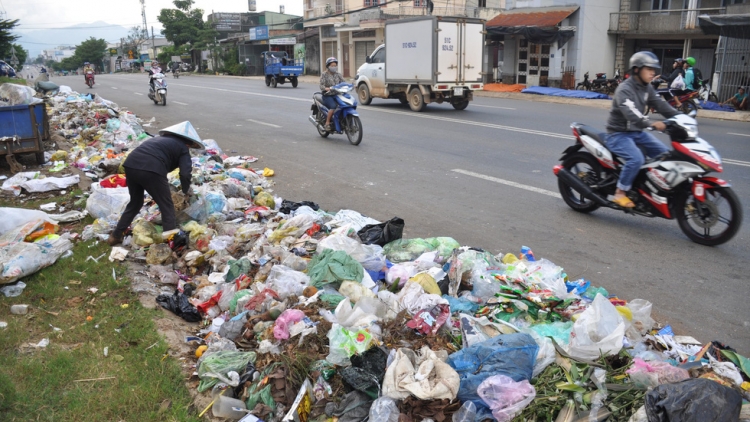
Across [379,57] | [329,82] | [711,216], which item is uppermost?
[379,57]

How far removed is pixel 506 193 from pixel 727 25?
13532mm

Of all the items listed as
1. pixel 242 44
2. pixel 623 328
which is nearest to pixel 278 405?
pixel 623 328

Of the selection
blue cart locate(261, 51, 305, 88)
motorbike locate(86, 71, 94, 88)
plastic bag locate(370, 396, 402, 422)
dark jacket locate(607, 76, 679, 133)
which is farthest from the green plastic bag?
motorbike locate(86, 71, 94, 88)

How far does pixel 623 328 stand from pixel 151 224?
4709 millimetres

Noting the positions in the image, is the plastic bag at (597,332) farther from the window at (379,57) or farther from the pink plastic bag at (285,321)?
the window at (379,57)

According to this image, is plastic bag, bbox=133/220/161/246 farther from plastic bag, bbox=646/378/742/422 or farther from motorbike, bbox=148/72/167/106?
motorbike, bbox=148/72/167/106

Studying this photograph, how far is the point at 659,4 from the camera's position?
25188 millimetres

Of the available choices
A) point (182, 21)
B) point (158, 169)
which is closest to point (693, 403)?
point (158, 169)

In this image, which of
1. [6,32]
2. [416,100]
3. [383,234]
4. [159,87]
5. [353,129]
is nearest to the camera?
[383,234]

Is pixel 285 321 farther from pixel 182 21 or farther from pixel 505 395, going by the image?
pixel 182 21

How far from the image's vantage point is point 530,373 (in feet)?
10.8

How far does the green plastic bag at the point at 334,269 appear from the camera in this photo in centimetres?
455

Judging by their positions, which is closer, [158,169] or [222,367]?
[222,367]

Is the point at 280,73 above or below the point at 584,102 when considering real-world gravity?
above
